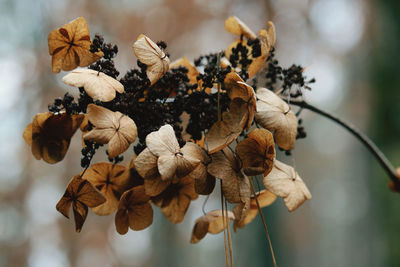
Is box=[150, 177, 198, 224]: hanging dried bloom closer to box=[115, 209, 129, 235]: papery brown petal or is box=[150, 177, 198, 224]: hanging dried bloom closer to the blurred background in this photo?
box=[115, 209, 129, 235]: papery brown petal

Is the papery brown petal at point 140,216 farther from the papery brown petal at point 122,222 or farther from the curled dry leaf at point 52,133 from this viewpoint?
the curled dry leaf at point 52,133

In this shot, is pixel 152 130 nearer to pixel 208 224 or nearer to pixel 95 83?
pixel 95 83

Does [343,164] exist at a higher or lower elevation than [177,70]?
higher

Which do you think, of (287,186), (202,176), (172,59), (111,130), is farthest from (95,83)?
(172,59)

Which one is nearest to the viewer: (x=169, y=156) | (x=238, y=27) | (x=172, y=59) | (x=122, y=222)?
(x=169, y=156)

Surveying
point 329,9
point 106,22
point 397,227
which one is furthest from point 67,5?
point 397,227

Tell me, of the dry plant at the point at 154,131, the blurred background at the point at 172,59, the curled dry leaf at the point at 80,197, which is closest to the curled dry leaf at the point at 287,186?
the dry plant at the point at 154,131

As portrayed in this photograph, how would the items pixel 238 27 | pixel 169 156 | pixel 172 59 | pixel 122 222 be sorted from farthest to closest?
pixel 172 59, pixel 238 27, pixel 122 222, pixel 169 156

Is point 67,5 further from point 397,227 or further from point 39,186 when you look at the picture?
point 397,227
